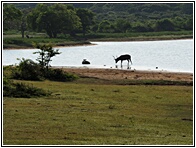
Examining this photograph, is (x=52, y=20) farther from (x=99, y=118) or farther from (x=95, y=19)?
(x=99, y=118)

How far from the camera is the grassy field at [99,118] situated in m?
15.0

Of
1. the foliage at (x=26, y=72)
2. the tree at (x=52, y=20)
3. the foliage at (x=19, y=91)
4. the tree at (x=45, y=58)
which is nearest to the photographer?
the foliage at (x=19, y=91)

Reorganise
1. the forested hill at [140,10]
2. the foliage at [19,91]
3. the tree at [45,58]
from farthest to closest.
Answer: the forested hill at [140,10] → the tree at [45,58] → the foliage at [19,91]

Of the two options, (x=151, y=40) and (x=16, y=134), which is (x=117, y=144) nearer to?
(x=16, y=134)

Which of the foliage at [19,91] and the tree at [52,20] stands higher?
the tree at [52,20]

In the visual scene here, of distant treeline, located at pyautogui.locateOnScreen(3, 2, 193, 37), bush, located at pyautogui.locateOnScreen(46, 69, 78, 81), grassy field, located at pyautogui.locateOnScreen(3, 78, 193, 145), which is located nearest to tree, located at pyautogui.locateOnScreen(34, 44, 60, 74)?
bush, located at pyautogui.locateOnScreen(46, 69, 78, 81)

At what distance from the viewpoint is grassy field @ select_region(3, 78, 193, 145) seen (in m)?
15.0

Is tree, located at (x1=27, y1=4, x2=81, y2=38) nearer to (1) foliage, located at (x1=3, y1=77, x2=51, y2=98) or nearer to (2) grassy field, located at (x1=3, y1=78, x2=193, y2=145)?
(2) grassy field, located at (x1=3, y1=78, x2=193, y2=145)

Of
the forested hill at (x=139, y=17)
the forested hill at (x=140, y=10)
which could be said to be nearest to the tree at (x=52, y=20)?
the forested hill at (x=139, y=17)

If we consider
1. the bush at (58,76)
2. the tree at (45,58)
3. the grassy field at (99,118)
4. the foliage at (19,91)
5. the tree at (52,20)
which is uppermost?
the tree at (52,20)

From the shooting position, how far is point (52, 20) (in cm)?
9525

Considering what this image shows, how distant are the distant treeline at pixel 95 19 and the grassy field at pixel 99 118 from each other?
55.1m

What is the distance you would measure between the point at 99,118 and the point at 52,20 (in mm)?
77861

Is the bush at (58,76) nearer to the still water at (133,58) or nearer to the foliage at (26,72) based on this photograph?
the foliage at (26,72)
